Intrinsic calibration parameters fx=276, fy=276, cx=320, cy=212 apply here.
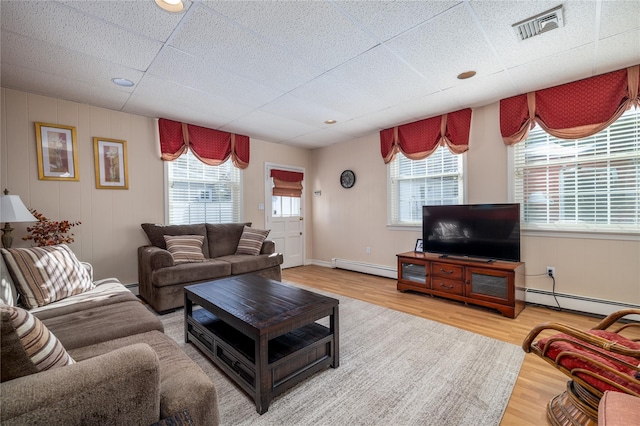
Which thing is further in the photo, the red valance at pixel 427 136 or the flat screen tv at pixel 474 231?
the red valance at pixel 427 136

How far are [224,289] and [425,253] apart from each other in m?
2.73

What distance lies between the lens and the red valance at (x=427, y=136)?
146 inches

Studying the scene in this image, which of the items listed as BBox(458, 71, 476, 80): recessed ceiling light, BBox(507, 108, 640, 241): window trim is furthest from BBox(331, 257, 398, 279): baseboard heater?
BBox(458, 71, 476, 80): recessed ceiling light

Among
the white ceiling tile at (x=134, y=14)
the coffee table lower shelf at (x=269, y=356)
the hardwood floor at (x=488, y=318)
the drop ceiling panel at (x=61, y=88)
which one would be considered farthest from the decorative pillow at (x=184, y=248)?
the white ceiling tile at (x=134, y=14)

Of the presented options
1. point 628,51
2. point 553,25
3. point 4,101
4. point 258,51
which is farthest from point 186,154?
point 628,51

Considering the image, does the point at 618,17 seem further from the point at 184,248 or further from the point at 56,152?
the point at 56,152

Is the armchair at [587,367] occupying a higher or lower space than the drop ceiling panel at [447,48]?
lower

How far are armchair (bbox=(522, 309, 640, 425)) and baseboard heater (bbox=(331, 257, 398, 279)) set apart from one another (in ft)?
9.84

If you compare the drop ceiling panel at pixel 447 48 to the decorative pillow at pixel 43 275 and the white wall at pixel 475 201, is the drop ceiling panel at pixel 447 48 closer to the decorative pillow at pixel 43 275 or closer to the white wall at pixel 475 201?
the white wall at pixel 475 201

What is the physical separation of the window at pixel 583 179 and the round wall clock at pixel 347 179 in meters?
2.53

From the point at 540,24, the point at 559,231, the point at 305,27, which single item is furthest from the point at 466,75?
the point at 559,231

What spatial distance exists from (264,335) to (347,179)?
3973 millimetres

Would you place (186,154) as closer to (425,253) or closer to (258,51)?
(258,51)

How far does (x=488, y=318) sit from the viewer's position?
9.58 feet
